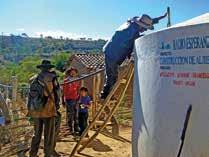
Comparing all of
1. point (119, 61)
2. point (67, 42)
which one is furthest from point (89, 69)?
point (67, 42)

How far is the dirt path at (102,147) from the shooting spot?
9078 millimetres

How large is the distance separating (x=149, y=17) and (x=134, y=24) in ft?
1.02

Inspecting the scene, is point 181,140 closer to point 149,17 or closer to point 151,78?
point 151,78

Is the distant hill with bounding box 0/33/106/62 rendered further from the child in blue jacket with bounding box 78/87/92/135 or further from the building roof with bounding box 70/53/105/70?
the child in blue jacket with bounding box 78/87/92/135

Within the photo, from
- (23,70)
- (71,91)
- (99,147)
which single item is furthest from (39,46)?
(99,147)

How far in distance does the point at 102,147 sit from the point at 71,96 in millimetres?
1677

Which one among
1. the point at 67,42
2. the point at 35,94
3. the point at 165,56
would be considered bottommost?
the point at 35,94

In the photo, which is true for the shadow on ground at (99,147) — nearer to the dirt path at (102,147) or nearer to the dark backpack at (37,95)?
the dirt path at (102,147)

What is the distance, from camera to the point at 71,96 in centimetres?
1084

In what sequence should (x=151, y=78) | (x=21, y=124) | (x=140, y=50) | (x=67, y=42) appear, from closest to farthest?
(x=151, y=78) → (x=140, y=50) → (x=21, y=124) → (x=67, y=42)

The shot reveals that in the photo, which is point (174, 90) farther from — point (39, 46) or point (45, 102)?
point (39, 46)

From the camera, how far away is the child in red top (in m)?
10.8

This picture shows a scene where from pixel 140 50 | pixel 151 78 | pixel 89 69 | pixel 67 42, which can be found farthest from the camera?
pixel 67 42

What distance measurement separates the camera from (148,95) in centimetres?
605
